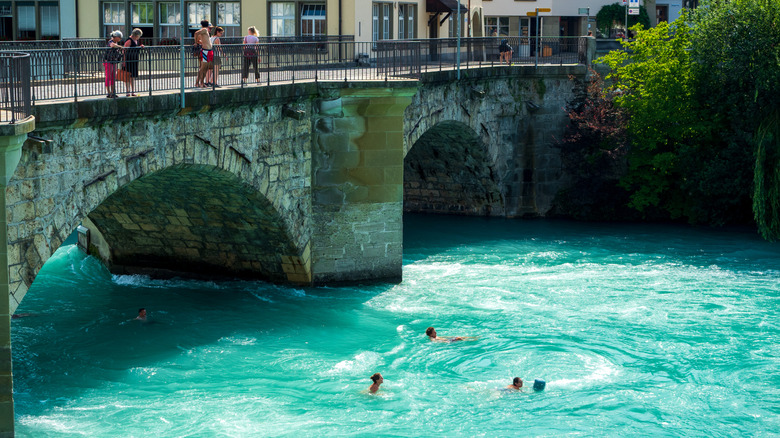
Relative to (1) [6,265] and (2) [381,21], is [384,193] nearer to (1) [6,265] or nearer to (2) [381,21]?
(2) [381,21]

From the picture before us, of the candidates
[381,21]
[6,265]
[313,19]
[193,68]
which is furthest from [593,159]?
[6,265]

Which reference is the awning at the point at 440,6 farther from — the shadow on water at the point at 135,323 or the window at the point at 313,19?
the shadow on water at the point at 135,323

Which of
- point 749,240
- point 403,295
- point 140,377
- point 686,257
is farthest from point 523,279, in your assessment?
point 140,377

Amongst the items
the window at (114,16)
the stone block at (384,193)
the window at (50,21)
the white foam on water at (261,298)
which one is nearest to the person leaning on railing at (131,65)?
the white foam on water at (261,298)

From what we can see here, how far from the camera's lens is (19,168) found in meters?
17.1

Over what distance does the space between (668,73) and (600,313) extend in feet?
43.9

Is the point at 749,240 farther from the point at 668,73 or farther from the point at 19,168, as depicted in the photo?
the point at 19,168

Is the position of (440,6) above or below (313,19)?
above

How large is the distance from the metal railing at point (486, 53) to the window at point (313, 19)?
126 inches

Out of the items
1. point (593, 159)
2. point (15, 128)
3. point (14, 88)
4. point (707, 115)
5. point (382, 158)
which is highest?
point (14, 88)

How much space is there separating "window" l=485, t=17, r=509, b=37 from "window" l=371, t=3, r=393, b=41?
24.0m

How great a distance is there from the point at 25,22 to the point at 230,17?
24.0ft

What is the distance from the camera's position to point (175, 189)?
983 inches

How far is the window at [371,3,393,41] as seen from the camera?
36.0m
